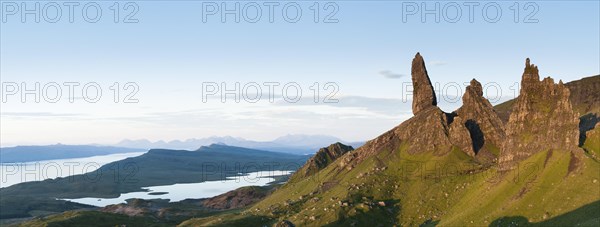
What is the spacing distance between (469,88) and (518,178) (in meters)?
46.1

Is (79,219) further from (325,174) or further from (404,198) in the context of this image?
(404,198)

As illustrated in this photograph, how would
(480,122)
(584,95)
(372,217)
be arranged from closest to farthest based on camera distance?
(372,217), (480,122), (584,95)

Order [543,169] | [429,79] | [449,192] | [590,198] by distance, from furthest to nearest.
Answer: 1. [429,79]
2. [449,192]
3. [543,169]
4. [590,198]

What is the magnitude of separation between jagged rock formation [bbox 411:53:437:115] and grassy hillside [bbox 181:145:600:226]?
20523mm

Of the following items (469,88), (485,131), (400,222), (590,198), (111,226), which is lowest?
(111,226)

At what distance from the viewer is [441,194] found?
349 feet

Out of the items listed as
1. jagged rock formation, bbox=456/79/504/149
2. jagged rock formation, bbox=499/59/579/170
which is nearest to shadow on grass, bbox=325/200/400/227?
jagged rock formation, bbox=499/59/579/170

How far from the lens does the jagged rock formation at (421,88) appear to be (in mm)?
149500

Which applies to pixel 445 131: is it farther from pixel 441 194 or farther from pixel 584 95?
pixel 584 95

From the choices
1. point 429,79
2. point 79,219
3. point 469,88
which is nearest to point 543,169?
Result: point 469,88

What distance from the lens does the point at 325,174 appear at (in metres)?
149

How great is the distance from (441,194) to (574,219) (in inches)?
1444

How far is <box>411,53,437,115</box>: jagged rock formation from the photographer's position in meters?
150

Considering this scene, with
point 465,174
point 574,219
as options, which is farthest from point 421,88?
point 574,219
